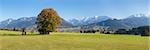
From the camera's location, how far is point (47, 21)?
108m

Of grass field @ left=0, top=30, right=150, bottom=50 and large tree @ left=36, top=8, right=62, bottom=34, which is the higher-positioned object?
large tree @ left=36, top=8, right=62, bottom=34

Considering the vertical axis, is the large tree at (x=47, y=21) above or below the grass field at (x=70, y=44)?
above

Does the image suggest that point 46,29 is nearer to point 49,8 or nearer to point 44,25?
point 44,25

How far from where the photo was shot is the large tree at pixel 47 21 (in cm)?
10838

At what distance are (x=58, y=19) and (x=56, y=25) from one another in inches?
95.4

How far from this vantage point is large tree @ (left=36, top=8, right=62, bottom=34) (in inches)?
4267

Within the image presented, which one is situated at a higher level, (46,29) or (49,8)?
(49,8)

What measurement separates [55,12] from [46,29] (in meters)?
7.22

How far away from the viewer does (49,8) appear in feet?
370

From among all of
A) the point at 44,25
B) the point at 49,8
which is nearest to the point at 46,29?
the point at 44,25

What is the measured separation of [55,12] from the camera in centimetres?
11112

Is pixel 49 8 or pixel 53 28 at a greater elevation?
pixel 49 8

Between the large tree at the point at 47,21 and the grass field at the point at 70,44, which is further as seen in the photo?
the large tree at the point at 47,21

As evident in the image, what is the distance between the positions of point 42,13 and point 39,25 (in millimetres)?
4323
